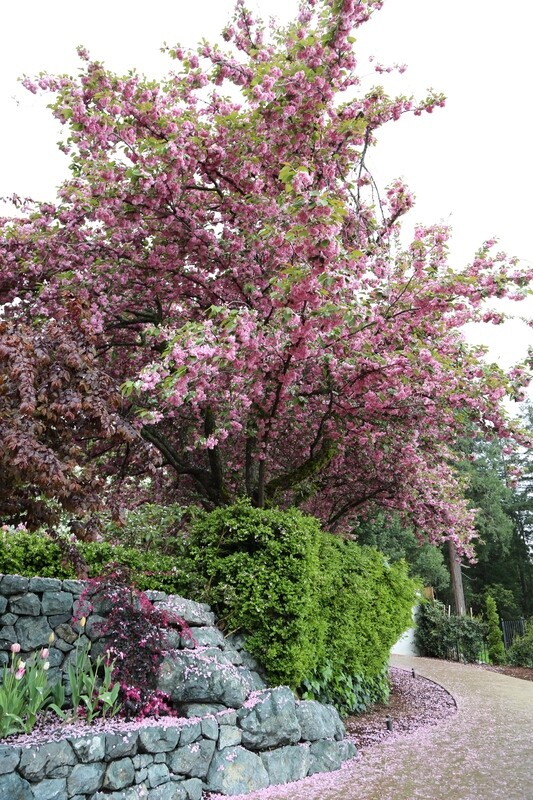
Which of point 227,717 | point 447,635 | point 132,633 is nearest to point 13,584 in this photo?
point 132,633

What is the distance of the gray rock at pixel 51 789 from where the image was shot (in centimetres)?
367

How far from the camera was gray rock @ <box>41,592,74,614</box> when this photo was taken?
489 centimetres

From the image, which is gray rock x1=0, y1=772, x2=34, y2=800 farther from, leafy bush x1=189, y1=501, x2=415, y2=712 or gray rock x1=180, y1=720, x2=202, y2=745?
leafy bush x1=189, y1=501, x2=415, y2=712

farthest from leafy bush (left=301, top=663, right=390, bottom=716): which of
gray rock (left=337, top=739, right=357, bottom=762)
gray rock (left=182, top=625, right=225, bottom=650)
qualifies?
gray rock (left=182, top=625, right=225, bottom=650)

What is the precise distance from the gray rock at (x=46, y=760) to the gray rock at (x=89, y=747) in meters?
0.04

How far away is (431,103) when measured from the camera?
260 inches

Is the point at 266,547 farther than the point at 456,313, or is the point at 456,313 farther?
the point at 456,313

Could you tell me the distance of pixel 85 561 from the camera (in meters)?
5.14

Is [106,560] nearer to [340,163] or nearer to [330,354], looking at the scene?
[330,354]

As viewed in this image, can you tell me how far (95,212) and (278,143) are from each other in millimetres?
1991

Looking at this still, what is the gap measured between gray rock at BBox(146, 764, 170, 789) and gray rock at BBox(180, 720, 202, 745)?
213mm

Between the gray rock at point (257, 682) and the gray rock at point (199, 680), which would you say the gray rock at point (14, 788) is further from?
the gray rock at point (257, 682)

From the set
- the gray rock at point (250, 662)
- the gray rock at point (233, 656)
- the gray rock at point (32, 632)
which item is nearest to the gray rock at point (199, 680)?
the gray rock at point (233, 656)

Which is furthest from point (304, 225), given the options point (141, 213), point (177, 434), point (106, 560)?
point (177, 434)
